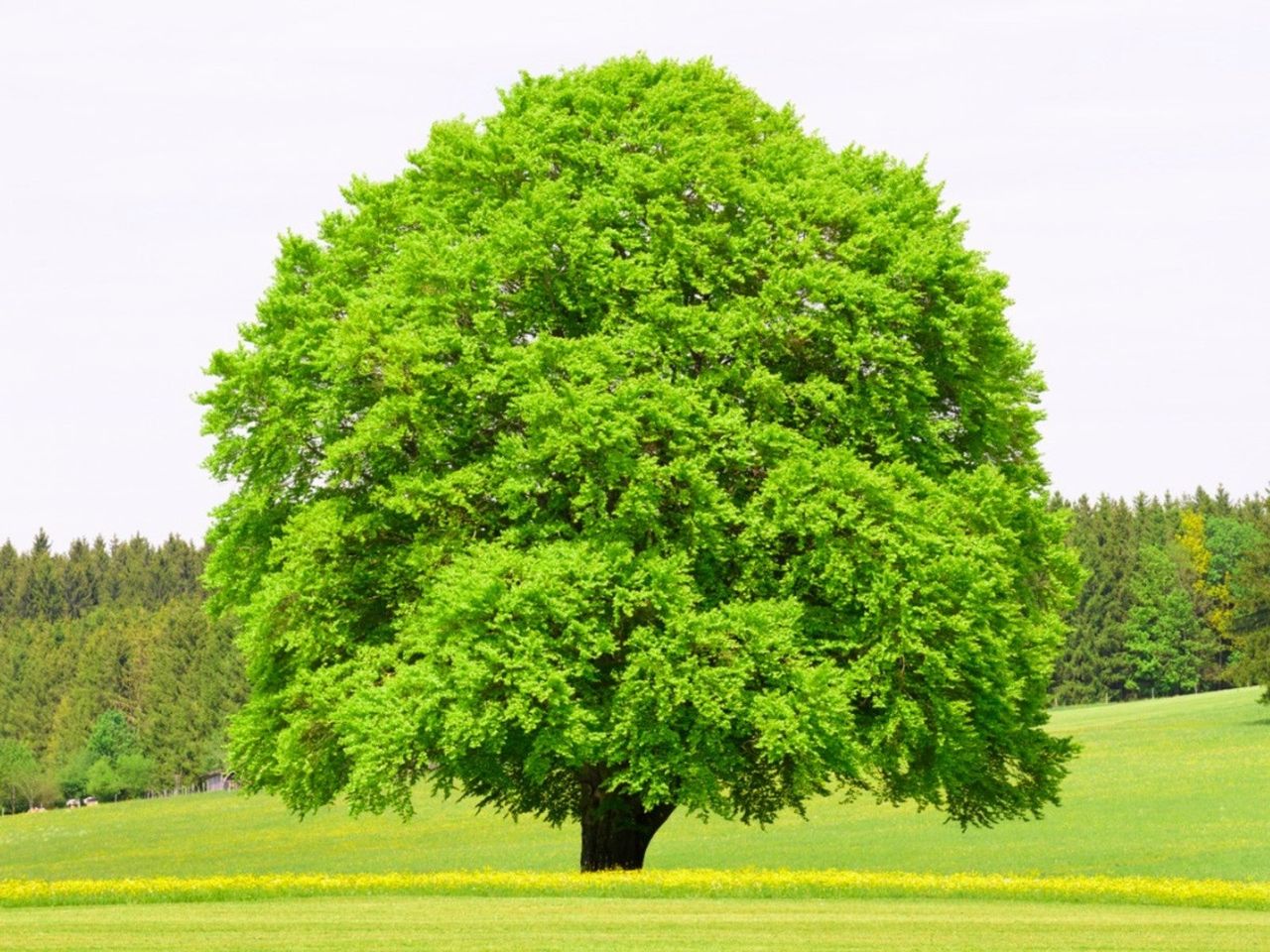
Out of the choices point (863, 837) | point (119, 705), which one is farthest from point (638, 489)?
point (119, 705)

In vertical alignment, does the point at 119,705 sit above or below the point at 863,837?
above

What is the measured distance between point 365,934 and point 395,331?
13214 millimetres

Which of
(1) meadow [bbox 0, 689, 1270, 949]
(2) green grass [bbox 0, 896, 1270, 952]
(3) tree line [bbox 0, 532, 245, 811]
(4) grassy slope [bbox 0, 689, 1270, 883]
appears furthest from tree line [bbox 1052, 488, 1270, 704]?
(2) green grass [bbox 0, 896, 1270, 952]

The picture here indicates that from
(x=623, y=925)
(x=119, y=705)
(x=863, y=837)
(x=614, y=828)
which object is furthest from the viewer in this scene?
(x=119, y=705)

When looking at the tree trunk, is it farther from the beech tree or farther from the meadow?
the meadow

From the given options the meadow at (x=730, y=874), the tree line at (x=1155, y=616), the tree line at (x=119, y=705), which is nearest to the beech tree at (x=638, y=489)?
the meadow at (x=730, y=874)

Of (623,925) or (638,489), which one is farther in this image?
(638,489)

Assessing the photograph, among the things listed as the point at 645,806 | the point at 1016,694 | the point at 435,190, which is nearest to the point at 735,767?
the point at 645,806

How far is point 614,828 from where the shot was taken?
1283 inches

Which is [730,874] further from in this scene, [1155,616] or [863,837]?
[1155,616]

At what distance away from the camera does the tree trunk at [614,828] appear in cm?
3238

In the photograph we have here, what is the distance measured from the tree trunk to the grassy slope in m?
18.1

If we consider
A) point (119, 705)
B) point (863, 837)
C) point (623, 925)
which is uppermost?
point (119, 705)

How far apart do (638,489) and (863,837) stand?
34.2 m
